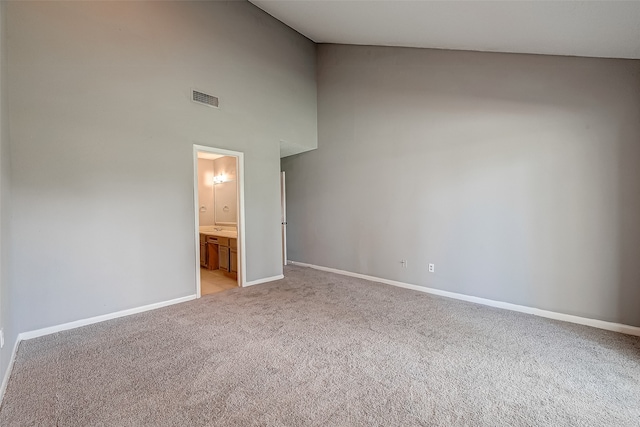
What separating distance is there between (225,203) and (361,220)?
10.2 feet

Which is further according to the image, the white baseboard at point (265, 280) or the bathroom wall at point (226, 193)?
the bathroom wall at point (226, 193)

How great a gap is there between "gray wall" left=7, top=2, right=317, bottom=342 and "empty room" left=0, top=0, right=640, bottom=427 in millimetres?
20

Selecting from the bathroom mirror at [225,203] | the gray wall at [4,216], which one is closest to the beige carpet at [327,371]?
the gray wall at [4,216]

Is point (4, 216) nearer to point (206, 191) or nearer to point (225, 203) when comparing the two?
point (225, 203)

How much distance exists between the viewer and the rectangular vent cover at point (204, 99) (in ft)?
12.3

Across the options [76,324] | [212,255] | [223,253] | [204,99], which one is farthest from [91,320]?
[204,99]

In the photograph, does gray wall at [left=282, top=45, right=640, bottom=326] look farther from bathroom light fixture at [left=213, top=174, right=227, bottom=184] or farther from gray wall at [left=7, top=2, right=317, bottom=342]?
bathroom light fixture at [left=213, top=174, right=227, bottom=184]

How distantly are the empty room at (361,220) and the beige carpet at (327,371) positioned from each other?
19 mm

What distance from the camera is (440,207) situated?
3.89 metres

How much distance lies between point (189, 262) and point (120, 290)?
79cm

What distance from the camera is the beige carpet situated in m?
1.65

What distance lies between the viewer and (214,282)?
4.65 meters

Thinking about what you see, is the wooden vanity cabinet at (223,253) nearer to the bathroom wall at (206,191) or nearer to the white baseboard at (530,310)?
the bathroom wall at (206,191)

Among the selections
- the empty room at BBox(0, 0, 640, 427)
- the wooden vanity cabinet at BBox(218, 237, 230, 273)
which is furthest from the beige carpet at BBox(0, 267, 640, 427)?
the wooden vanity cabinet at BBox(218, 237, 230, 273)
